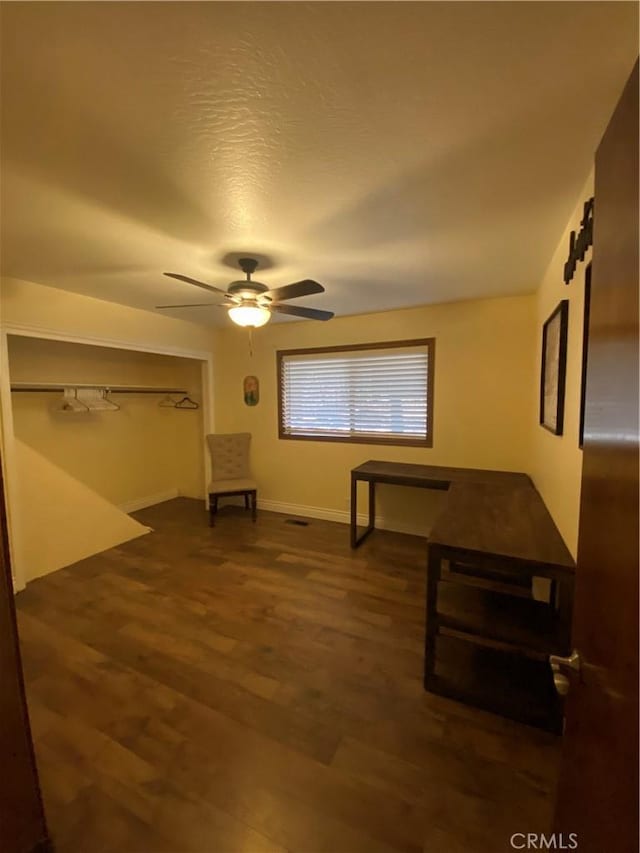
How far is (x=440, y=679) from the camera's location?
183 cm

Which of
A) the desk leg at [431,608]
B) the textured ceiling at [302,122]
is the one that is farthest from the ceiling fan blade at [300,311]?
the desk leg at [431,608]

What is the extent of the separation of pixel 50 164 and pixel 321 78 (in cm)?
113

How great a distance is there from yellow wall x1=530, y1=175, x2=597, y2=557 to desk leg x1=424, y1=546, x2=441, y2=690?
62cm

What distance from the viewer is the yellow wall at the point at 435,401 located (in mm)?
3340

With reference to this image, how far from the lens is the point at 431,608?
1831mm

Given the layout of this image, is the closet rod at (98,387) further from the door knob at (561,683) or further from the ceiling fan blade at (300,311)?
the door knob at (561,683)

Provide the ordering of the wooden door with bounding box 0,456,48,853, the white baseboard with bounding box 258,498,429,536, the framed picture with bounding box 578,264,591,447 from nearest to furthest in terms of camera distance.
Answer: the wooden door with bounding box 0,456,48,853 < the framed picture with bounding box 578,264,591,447 < the white baseboard with bounding box 258,498,429,536

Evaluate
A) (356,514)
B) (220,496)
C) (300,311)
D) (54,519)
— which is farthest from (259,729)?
Result: (220,496)

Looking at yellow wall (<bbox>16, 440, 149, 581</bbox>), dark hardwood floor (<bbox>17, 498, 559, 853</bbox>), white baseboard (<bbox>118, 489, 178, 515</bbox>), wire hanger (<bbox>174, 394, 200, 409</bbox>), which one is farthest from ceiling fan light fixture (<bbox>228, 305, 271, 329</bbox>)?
white baseboard (<bbox>118, 489, 178, 515</bbox>)

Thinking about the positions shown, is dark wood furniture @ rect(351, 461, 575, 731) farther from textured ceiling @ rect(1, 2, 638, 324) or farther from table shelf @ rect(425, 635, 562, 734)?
textured ceiling @ rect(1, 2, 638, 324)

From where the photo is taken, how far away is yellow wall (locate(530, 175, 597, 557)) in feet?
5.24

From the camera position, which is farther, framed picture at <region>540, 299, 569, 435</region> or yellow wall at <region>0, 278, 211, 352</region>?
yellow wall at <region>0, 278, 211, 352</region>

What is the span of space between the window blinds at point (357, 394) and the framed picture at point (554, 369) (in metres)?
1.32

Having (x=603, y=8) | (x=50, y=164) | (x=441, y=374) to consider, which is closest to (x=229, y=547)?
(x=441, y=374)
